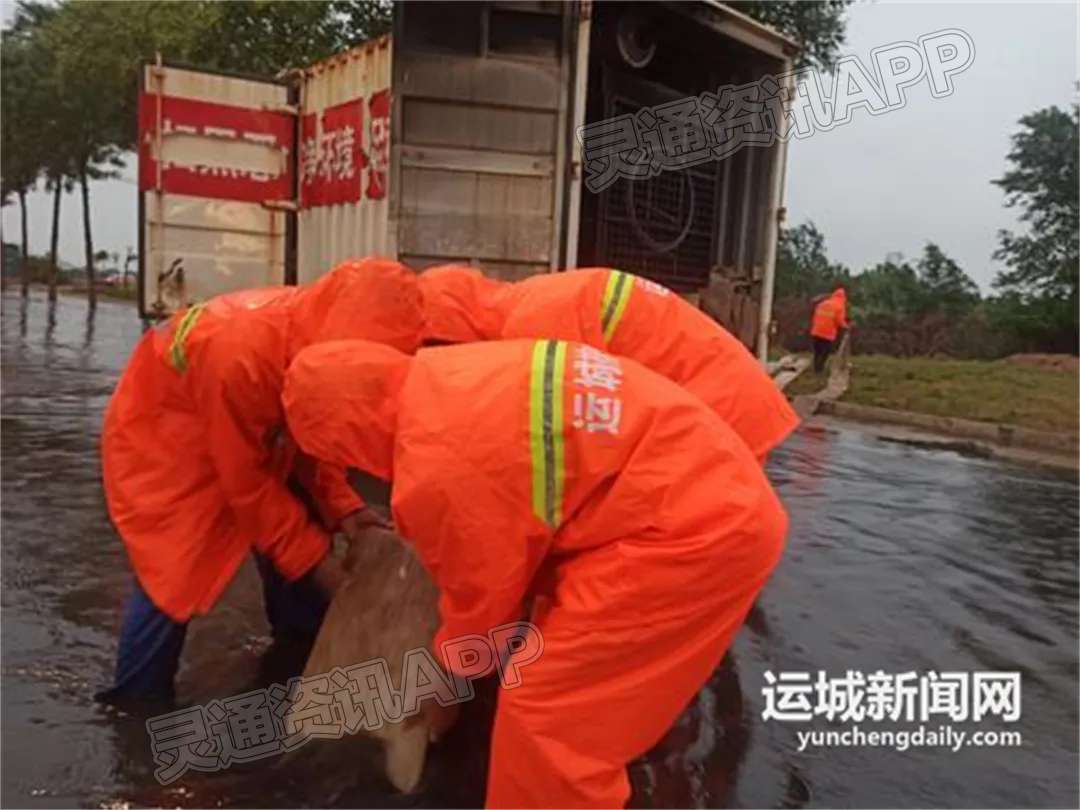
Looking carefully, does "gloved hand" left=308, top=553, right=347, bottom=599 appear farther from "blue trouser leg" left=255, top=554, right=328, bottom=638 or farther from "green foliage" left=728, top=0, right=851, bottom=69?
"green foliage" left=728, top=0, right=851, bottom=69

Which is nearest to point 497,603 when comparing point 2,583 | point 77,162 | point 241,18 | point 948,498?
point 2,583

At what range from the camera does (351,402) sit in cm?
183

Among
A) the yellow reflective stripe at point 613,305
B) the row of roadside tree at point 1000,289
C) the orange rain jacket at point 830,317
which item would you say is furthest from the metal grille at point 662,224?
the row of roadside tree at point 1000,289

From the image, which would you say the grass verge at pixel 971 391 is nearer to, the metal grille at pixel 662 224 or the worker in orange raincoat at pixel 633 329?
the metal grille at pixel 662 224

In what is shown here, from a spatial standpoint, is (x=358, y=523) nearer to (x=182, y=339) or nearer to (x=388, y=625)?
(x=388, y=625)

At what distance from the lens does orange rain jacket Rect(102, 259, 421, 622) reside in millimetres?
2471

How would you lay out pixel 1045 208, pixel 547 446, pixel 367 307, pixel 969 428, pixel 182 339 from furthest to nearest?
pixel 1045 208 → pixel 969 428 → pixel 182 339 → pixel 367 307 → pixel 547 446

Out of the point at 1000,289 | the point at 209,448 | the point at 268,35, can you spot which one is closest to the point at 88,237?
the point at 268,35

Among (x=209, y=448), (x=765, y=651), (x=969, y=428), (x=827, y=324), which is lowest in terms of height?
(x=969, y=428)

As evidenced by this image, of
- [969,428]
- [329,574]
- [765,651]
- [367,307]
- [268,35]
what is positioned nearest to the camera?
[367,307]

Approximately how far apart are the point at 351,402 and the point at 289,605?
180 centimetres

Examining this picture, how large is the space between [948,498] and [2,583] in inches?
212

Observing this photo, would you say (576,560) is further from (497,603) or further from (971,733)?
(971,733)

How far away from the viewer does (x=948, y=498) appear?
6621mm
